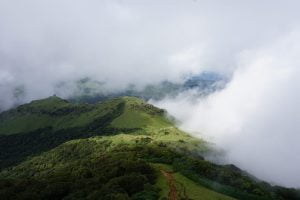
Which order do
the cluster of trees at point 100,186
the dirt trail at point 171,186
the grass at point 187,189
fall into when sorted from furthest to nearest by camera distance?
1. the grass at point 187,189
2. the cluster of trees at point 100,186
3. the dirt trail at point 171,186

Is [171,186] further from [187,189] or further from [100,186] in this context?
[100,186]

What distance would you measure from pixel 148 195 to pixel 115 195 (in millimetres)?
10893

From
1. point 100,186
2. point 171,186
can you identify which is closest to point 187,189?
point 171,186

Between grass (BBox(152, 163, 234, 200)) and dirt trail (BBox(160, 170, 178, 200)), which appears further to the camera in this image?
grass (BBox(152, 163, 234, 200))

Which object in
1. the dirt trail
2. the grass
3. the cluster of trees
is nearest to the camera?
the dirt trail

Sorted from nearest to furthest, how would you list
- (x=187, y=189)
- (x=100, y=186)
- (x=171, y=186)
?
(x=171, y=186) → (x=187, y=189) → (x=100, y=186)

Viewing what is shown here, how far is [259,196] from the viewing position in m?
156

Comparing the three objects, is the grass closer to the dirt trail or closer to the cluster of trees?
the dirt trail

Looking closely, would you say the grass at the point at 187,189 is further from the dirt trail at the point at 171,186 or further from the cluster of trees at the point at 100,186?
the cluster of trees at the point at 100,186

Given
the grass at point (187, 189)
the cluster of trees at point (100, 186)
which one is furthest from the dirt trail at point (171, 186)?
the cluster of trees at point (100, 186)

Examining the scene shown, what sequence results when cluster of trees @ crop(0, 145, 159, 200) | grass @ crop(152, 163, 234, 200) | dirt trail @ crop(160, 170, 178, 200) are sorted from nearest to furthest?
dirt trail @ crop(160, 170, 178, 200), cluster of trees @ crop(0, 145, 159, 200), grass @ crop(152, 163, 234, 200)

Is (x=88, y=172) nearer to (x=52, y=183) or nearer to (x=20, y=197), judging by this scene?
(x=52, y=183)

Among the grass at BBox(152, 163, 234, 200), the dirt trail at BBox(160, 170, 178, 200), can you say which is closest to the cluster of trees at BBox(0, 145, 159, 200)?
the grass at BBox(152, 163, 234, 200)

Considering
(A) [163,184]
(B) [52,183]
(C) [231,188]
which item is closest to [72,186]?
(B) [52,183]
